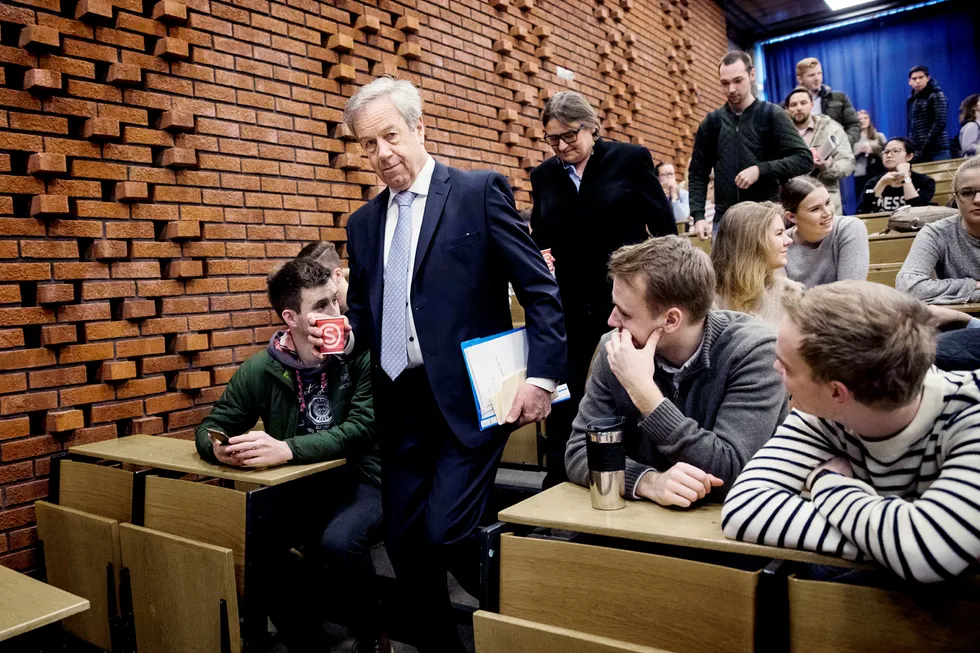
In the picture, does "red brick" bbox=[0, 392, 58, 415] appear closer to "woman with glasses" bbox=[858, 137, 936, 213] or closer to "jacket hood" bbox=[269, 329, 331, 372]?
"jacket hood" bbox=[269, 329, 331, 372]

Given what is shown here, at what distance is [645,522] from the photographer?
55.4 inches

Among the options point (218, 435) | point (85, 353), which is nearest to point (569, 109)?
point (218, 435)

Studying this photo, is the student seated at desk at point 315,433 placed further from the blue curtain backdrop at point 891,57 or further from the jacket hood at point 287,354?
the blue curtain backdrop at point 891,57

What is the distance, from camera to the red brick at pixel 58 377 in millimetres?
2703

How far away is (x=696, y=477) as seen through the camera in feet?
4.83

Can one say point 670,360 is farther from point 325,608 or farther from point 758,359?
point 325,608

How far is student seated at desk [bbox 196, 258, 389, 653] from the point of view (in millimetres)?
2207

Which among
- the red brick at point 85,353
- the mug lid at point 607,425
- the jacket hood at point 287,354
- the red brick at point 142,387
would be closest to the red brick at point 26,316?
the red brick at point 85,353

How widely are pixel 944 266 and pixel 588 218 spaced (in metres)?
1.51

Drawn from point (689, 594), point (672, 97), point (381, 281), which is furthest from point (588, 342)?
point (672, 97)

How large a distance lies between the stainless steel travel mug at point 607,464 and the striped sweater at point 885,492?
24cm

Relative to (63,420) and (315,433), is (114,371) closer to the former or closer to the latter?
(63,420)

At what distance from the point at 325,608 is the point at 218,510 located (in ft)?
2.19

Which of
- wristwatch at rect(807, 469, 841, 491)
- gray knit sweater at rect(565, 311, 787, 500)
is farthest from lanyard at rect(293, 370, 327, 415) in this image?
wristwatch at rect(807, 469, 841, 491)
